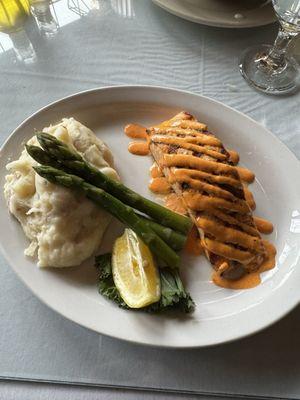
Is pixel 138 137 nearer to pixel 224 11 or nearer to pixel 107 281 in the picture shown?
pixel 107 281

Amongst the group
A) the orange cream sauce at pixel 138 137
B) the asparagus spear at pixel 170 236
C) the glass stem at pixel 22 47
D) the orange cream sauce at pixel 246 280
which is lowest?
the orange cream sauce at pixel 246 280

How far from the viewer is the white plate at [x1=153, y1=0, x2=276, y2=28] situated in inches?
92.5

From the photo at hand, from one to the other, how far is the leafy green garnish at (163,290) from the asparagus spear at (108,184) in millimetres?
209

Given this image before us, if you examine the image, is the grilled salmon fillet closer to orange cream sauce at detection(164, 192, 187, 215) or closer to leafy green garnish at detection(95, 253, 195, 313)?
orange cream sauce at detection(164, 192, 187, 215)

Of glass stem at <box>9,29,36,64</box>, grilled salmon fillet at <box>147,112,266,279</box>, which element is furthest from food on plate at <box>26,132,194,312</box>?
glass stem at <box>9,29,36,64</box>

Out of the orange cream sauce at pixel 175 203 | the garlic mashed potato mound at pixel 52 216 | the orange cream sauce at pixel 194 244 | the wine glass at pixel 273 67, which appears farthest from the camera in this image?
the wine glass at pixel 273 67

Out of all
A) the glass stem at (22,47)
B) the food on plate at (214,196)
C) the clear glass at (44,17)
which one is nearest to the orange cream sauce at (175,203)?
the food on plate at (214,196)

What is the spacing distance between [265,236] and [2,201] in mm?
1093

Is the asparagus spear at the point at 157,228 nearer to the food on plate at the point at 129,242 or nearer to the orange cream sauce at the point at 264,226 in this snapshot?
the food on plate at the point at 129,242

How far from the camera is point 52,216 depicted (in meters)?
1.59

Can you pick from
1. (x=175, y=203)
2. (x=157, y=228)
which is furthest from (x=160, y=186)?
(x=157, y=228)

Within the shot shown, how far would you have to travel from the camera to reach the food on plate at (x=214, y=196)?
5.39 feet

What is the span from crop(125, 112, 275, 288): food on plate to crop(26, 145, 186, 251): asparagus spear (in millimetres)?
103

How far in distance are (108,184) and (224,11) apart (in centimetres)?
140
